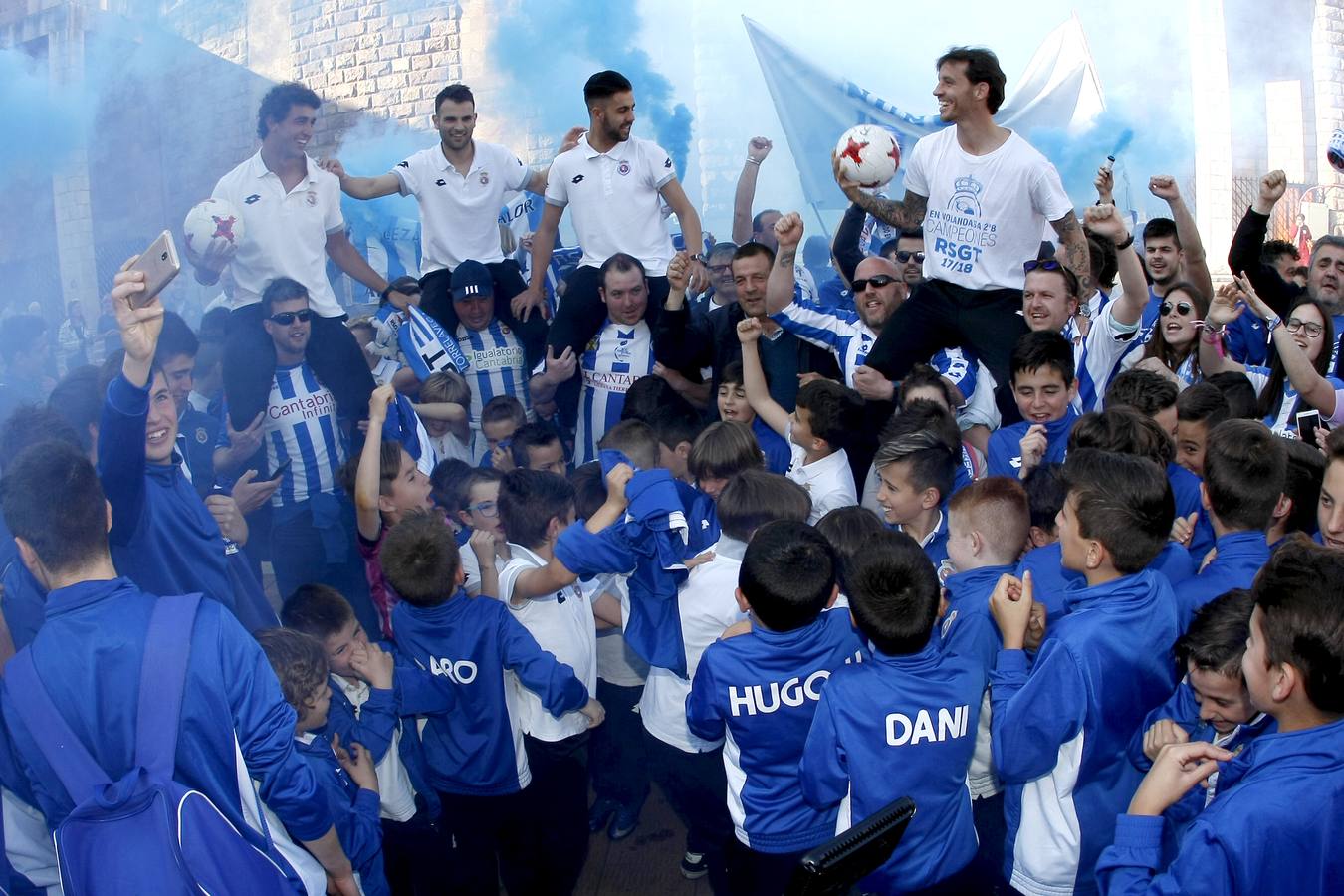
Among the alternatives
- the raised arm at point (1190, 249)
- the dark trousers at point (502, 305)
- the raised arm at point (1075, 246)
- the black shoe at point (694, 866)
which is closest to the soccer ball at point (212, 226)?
the dark trousers at point (502, 305)

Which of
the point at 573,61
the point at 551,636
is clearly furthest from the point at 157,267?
the point at 573,61

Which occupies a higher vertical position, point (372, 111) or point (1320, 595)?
point (372, 111)

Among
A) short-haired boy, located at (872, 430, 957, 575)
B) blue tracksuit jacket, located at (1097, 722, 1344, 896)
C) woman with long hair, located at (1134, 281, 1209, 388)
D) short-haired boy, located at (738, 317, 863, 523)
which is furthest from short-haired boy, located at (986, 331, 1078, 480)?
blue tracksuit jacket, located at (1097, 722, 1344, 896)

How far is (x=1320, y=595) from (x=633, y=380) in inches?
151

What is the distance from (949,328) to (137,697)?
11.4 feet

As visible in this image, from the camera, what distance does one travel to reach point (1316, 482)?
9.79 feet

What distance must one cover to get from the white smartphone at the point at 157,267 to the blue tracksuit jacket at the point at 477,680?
3.46ft

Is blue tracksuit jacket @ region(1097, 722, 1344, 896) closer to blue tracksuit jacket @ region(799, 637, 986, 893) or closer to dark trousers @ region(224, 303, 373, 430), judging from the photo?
blue tracksuit jacket @ region(799, 637, 986, 893)

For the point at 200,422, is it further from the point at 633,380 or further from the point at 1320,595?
the point at 1320,595

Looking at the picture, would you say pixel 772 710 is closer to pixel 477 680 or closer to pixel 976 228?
pixel 477 680

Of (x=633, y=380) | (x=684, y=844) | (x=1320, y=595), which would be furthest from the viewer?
(x=633, y=380)

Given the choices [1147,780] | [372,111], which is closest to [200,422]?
[1147,780]

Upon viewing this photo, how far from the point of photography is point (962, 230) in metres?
4.61

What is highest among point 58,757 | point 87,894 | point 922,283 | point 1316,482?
point 922,283
